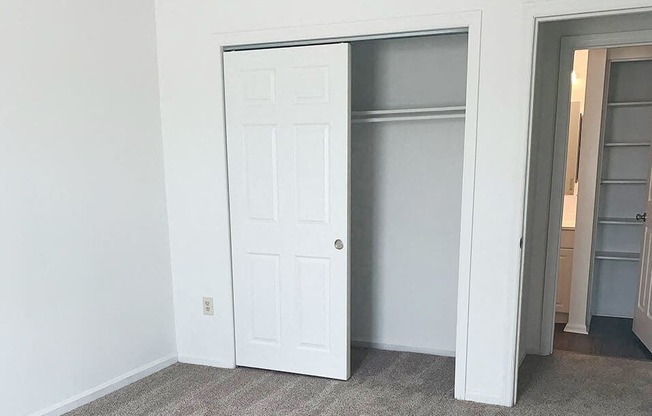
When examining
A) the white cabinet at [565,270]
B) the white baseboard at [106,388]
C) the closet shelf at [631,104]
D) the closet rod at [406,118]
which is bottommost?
the white baseboard at [106,388]

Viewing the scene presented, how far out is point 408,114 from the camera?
10.2ft

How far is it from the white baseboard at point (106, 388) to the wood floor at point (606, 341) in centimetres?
286

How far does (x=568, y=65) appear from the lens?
311cm

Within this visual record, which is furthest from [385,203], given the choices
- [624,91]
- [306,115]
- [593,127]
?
[624,91]

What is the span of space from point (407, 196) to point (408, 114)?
571mm

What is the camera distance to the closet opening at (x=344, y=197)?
2766 mm

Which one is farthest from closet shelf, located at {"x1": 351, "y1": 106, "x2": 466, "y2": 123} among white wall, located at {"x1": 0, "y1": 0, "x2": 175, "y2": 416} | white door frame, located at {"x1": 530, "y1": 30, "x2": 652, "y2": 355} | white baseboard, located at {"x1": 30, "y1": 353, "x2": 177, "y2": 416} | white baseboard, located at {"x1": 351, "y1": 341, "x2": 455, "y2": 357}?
white baseboard, located at {"x1": 30, "y1": 353, "x2": 177, "y2": 416}

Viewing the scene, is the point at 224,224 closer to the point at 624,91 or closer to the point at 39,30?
the point at 39,30

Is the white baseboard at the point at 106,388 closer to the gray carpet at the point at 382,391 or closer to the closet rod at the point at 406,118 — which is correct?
the gray carpet at the point at 382,391

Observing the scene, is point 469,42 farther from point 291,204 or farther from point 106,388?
point 106,388

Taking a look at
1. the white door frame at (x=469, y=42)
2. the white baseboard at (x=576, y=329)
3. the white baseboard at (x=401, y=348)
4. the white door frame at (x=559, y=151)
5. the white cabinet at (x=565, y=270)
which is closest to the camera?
the white door frame at (x=469, y=42)

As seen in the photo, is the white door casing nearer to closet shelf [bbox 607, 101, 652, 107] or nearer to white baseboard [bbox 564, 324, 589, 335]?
white baseboard [bbox 564, 324, 589, 335]

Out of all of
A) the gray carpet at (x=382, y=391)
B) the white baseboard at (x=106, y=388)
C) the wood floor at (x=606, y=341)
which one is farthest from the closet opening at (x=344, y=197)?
the wood floor at (x=606, y=341)

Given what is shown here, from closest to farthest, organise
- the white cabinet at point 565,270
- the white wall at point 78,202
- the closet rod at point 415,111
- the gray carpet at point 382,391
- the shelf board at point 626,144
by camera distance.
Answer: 1. the white wall at point 78,202
2. the gray carpet at point 382,391
3. the closet rod at point 415,111
4. the shelf board at point 626,144
5. the white cabinet at point 565,270
